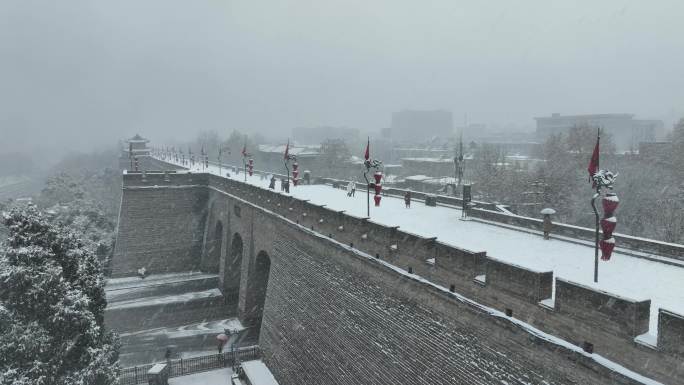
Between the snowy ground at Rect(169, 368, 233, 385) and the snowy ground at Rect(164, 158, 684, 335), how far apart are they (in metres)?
7.39

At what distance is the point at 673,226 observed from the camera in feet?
76.4

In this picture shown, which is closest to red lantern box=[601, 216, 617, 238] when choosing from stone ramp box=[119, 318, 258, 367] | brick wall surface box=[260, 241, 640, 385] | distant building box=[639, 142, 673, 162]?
brick wall surface box=[260, 241, 640, 385]

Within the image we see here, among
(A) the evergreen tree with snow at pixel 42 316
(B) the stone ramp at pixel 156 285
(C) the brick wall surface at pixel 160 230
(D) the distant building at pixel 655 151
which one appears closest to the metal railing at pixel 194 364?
(A) the evergreen tree with snow at pixel 42 316

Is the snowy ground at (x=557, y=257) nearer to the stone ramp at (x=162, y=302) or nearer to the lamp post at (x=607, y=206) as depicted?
the lamp post at (x=607, y=206)

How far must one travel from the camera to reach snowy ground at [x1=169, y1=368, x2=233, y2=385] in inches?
636

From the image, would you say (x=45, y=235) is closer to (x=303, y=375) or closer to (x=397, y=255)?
(x=303, y=375)

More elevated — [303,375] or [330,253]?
[330,253]

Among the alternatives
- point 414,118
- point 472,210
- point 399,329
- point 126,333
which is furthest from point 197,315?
point 414,118

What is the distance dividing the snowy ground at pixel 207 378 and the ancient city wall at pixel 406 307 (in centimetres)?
164

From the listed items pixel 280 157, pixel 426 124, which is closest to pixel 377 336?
pixel 280 157

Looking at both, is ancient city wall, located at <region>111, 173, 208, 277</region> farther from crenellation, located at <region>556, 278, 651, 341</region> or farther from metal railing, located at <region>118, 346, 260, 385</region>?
crenellation, located at <region>556, 278, 651, 341</region>

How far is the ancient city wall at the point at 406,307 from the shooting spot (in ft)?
18.5

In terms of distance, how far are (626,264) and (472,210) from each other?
6.57m

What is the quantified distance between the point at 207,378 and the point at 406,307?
1008 cm
